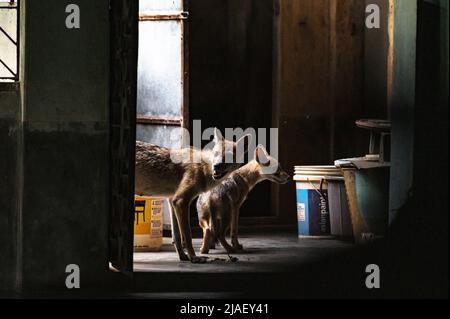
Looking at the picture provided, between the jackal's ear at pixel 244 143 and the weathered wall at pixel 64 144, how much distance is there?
95.0 inches

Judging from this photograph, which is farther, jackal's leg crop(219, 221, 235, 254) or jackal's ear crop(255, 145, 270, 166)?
jackal's ear crop(255, 145, 270, 166)

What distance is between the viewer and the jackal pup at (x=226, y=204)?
12047mm

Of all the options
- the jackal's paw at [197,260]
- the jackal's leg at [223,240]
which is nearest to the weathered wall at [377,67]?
the jackal's leg at [223,240]

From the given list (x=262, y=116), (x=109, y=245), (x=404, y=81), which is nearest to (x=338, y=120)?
(x=262, y=116)

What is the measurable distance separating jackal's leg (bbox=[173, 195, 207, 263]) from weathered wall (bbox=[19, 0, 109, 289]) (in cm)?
159

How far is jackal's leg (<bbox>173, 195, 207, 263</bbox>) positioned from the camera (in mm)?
11164

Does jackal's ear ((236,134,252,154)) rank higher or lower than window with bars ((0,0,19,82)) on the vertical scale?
lower

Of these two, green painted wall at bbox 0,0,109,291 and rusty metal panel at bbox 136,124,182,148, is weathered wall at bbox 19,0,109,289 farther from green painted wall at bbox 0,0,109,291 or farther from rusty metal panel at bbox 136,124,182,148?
rusty metal panel at bbox 136,124,182,148

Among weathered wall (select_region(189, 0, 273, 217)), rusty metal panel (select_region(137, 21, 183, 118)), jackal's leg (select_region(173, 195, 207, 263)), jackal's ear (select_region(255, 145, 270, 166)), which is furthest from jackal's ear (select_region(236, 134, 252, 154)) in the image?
weathered wall (select_region(189, 0, 273, 217))

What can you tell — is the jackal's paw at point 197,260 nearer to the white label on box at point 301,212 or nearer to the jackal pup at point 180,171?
the jackal pup at point 180,171

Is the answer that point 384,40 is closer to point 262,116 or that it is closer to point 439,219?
point 262,116

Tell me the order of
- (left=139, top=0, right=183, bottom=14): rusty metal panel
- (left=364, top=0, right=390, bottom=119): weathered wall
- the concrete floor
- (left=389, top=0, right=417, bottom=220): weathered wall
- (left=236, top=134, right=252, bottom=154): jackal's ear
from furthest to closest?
1. (left=364, top=0, right=390, bottom=119): weathered wall
2. (left=139, top=0, right=183, bottom=14): rusty metal panel
3. (left=236, top=134, right=252, bottom=154): jackal's ear
4. the concrete floor
5. (left=389, top=0, right=417, bottom=220): weathered wall

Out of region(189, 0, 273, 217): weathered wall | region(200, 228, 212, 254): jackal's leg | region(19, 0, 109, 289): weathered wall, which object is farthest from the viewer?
region(189, 0, 273, 217): weathered wall


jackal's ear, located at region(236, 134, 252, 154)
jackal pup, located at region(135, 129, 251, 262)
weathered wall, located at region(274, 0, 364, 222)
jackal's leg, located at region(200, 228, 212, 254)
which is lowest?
jackal's leg, located at region(200, 228, 212, 254)
